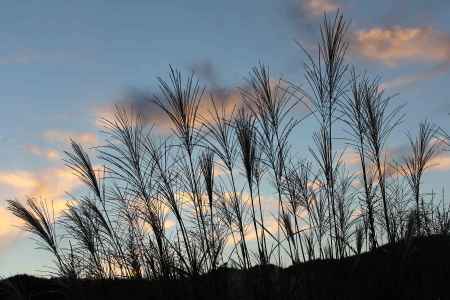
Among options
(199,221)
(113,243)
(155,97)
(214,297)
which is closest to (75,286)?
(113,243)

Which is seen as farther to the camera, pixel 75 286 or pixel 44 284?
pixel 44 284

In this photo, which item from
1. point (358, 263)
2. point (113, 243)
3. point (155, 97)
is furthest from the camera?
point (113, 243)

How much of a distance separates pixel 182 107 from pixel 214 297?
162cm

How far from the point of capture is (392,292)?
10.8 ft

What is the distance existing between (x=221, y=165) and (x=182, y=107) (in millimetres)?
577

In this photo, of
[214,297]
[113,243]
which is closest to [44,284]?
[113,243]

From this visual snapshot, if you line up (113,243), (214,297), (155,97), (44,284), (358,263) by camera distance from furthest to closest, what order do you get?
(44,284) → (113,243) → (155,97) → (358,263) → (214,297)

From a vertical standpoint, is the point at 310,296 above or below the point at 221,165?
below

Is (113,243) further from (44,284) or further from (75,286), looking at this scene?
(44,284)

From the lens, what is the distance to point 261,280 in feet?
10.7

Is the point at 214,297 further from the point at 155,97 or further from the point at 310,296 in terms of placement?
the point at 155,97

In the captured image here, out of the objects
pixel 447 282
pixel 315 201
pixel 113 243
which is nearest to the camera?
pixel 447 282

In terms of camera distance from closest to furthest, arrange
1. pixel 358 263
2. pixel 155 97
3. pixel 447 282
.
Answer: pixel 358 263 < pixel 447 282 < pixel 155 97

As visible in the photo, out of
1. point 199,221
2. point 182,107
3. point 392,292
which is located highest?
point 182,107
